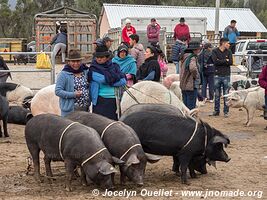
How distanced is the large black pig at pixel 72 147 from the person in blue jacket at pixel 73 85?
0.63m

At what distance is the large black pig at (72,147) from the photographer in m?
5.84

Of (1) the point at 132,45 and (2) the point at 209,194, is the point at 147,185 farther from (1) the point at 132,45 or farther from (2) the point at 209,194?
(1) the point at 132,45

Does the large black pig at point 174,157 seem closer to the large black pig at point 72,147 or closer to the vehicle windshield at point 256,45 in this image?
the large black pig at point 72,147

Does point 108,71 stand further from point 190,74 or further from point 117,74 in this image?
point 190,74

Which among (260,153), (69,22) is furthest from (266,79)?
(69,22)

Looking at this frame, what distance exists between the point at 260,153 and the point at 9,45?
29.1m

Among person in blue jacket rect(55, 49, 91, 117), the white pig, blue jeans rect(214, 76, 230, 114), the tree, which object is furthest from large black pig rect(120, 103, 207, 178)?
the tree

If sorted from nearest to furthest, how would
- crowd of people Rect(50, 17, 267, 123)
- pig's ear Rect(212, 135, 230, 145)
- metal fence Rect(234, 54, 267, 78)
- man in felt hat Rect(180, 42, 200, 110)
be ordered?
pig's ear Rect(212, 135, 230, 145) < crowd of people Rect(50, 17, 267, 123) < man in felt hat Rect(180, 42, 200, 110) < metal fence Rect(234, 54, 267, 78)

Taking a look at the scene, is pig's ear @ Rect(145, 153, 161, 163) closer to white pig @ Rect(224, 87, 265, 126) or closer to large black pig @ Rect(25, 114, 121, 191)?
large black pig @ Rect(25, 114, 121, 191)

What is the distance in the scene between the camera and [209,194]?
602 centimetres

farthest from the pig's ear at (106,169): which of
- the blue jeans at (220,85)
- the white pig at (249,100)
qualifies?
the blue jeans at (220,85)

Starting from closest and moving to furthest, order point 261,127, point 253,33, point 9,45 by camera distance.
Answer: point 261,127 → point 9,45 → point 253,33

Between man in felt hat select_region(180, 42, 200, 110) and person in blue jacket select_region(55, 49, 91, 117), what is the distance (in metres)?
3.35

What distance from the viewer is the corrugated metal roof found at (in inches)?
1609
